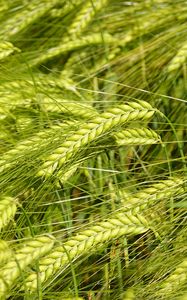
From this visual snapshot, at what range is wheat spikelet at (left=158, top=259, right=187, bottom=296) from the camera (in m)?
1.29

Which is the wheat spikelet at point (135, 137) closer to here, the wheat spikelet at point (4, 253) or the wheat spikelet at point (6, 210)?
the wheat spikelet at point (6, 210)

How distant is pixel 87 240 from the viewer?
1364mm

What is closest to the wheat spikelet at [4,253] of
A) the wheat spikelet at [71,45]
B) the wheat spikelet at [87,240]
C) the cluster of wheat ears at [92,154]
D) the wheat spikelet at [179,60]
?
the cluster of wheat ears at [92,154]

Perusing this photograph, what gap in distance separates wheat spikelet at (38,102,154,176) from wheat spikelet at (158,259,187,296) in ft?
1.02

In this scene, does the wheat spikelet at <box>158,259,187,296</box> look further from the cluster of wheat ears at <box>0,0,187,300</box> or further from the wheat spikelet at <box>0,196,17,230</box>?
the wheat spikelet at <box>0,196,17,230</box>

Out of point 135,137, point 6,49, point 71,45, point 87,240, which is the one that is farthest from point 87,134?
point 71,45

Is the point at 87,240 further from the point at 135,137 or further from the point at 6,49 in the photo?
the point at 6,49

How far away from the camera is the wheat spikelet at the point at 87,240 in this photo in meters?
1.32

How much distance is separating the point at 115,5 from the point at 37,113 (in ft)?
2.30

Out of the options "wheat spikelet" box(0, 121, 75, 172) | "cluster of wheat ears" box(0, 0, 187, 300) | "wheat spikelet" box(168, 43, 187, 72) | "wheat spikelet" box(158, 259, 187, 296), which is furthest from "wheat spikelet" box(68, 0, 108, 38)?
"wheat spikelet" box(158, 259, 187, 296)

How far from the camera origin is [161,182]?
1575 mm

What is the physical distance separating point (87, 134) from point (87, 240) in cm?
23

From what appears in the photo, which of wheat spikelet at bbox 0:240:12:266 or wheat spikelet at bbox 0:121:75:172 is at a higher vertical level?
wheat spikelet at bbox 0:121:75:172

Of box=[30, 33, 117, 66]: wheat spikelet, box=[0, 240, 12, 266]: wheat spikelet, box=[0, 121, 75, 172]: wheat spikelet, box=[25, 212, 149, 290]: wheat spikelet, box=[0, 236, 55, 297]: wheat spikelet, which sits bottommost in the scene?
box=[25, 212, 149, 290]: wheat spikelet
